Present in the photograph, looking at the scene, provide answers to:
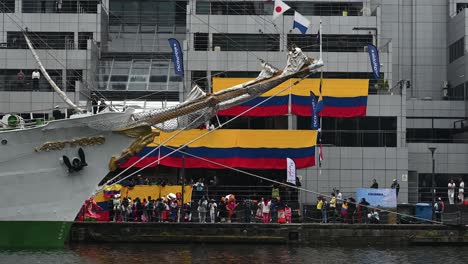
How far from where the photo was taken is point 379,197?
45438mm

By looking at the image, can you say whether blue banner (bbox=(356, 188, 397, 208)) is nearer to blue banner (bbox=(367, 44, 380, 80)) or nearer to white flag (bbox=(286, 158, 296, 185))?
white flag (bbox=(286, 158, 296, 185))

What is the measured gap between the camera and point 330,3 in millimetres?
58625

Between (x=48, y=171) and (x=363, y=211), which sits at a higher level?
(x=48, y=171)

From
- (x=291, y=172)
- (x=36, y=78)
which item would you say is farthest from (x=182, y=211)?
(x=36, y=78)

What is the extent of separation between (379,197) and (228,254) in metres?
11.9

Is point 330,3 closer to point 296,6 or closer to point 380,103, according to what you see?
point 296,6

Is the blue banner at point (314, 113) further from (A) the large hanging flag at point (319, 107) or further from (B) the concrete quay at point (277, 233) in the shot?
(B) the concrete quay at point (277, 233)

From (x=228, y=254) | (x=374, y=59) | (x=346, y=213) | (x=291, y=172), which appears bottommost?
(x=228, y=254)

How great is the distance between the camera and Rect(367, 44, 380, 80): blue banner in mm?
51375

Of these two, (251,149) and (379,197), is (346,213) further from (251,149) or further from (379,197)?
(251,149)

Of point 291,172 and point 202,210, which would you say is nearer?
point 202,210

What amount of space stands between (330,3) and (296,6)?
7.11 feet

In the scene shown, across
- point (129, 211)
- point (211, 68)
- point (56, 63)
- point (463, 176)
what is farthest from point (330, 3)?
point (129, 211)

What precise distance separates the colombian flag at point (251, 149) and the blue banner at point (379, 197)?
16.7 ft
